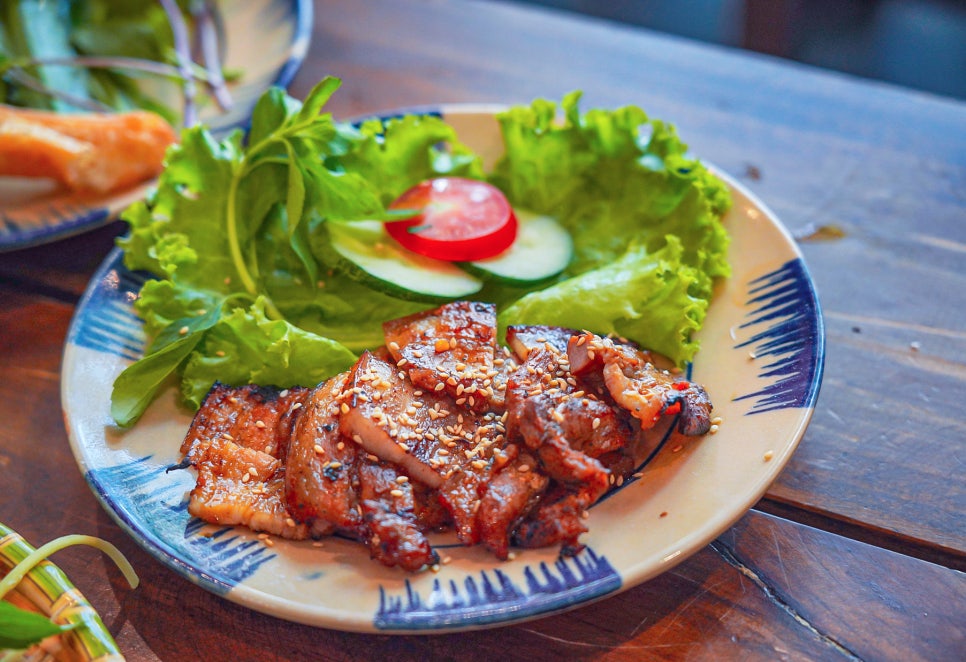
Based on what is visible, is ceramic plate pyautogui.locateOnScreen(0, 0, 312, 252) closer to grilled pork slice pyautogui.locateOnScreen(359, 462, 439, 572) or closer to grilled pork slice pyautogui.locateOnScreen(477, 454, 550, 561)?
grilled pork slice pyautogui.locateOnScreen(359, 462, 439, 572)

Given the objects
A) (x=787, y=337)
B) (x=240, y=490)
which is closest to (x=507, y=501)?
(x=240, y=490)

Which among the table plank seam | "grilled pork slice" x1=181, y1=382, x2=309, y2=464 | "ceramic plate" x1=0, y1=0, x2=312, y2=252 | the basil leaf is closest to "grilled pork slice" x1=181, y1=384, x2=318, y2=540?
"grilled pork slice" x1=181, y1=382, x2=309, y2=464

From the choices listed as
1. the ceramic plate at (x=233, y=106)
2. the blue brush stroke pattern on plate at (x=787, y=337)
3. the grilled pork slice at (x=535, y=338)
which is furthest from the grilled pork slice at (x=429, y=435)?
the ceramic plate at (x=233, y=106)

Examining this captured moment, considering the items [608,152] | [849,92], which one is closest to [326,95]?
[608,152]

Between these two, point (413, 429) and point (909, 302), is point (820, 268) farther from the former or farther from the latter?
point (413, 429)

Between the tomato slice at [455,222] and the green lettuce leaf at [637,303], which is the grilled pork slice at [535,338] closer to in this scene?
the green lettuce leaf at [637,303]

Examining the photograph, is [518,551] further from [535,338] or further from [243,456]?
[243,456]

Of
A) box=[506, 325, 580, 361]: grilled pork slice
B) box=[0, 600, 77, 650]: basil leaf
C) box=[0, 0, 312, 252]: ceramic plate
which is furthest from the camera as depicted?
box=[0, 0, 312, 252]: ceramic plate
